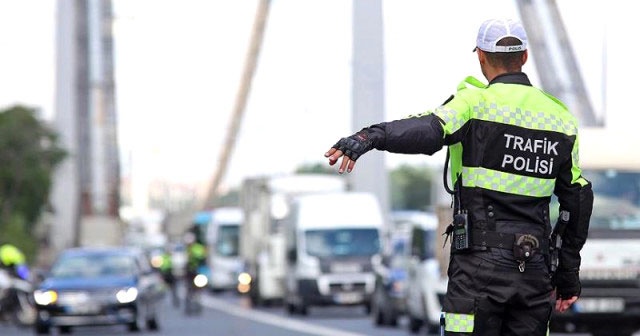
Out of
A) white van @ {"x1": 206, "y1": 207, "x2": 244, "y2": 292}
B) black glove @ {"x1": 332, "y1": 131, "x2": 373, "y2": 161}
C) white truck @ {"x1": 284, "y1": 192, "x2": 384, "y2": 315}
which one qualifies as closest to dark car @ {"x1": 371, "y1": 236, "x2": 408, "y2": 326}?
white truck @ {"x1": 284, "y1": 192, "x2": 384, "y2": 315}

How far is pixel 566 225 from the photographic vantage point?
23.9ft

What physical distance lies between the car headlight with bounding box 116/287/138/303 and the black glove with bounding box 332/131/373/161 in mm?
20005

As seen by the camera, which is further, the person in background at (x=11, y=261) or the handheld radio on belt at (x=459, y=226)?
the person in background at (x=11, y=261)

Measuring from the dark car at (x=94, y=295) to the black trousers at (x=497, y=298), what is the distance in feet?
63.8

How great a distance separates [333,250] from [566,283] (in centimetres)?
2920

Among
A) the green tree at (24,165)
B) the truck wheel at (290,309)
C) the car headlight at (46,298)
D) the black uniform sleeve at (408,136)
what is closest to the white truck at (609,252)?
the car headlight at (46,298)

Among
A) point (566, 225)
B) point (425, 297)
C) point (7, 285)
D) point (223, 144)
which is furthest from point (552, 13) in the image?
point (223, 144)

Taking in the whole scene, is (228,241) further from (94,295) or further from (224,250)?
(94,295)

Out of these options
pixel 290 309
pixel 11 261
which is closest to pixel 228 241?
pixel 290 309

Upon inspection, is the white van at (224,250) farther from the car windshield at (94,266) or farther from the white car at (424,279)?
the white car at (424,279)

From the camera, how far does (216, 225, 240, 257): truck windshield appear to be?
58.8 m

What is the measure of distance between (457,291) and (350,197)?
1194 inches

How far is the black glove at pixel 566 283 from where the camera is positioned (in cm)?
723

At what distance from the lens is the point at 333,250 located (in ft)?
119
